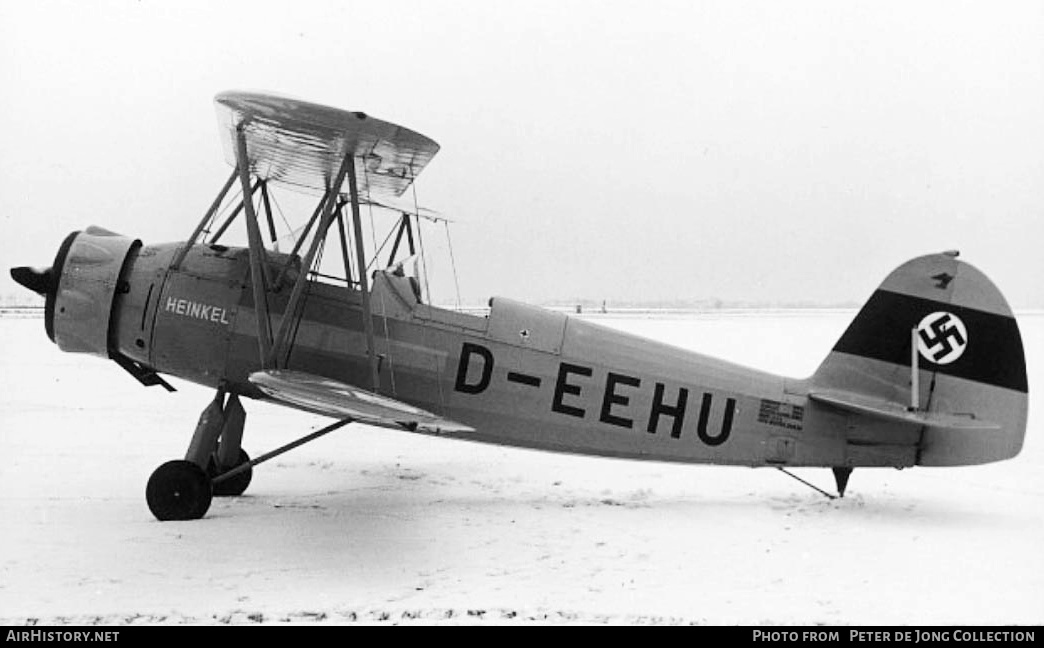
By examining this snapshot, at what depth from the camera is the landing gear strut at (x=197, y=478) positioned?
574 cm

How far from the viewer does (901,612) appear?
412 cm

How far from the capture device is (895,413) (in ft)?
21.5

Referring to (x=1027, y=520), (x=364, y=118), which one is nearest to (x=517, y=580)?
(x=364, y=118)

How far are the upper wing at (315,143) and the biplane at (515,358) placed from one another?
5 cm

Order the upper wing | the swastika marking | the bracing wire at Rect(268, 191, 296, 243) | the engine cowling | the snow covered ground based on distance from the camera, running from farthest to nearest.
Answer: the bracing wire at Rect(268, 191, 296, 243) → the swastika marking → the engine cowling → the upper wing → the snow covered ground

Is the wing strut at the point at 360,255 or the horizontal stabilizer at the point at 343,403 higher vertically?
the wing strut at the point at 360,255

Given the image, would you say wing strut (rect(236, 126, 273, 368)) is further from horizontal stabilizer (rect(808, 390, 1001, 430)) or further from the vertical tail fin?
the vertical tail fin

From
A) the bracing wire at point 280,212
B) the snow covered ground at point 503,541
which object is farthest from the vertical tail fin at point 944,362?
the bracing wire at point 280,212

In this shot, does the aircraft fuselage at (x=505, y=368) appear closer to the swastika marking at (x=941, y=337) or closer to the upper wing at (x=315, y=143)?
the swastika marking at (x=941, y=337)

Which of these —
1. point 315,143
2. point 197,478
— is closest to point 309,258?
point 315,143

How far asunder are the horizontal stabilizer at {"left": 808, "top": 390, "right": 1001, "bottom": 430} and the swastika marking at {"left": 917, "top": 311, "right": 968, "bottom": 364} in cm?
47

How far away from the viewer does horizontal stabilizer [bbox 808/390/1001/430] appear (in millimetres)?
6383

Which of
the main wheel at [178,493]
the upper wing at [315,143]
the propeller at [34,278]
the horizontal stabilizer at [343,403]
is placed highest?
the upper wing at [315,143]

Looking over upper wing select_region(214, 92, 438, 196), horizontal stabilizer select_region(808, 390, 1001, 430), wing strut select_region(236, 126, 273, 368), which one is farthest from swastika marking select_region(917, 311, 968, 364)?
wing strut select_region(236, 126, 273, 368)
